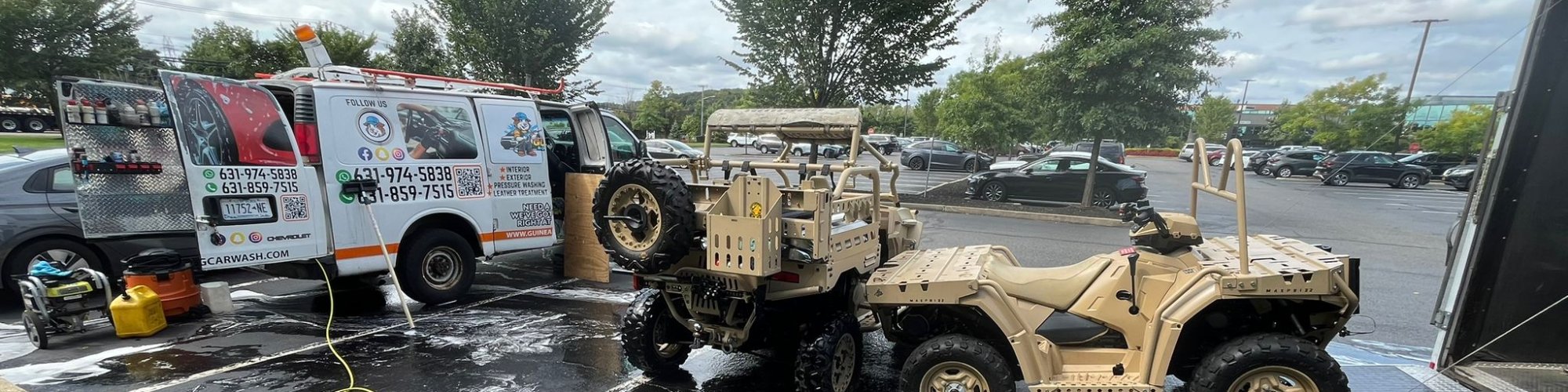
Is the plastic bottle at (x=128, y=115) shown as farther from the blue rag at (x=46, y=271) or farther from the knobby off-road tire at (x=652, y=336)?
the knobby off-road tire at (x=652, y=336)

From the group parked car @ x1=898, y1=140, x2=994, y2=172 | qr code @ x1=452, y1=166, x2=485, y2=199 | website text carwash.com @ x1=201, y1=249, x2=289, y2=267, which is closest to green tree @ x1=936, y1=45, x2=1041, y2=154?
parked car @ x1=898, y1=140, x2=994, y2=172

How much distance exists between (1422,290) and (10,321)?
13.3 meters

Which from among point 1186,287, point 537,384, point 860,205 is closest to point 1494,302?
point 1186,287

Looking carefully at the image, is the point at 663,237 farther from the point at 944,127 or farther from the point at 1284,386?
the point at 944,127

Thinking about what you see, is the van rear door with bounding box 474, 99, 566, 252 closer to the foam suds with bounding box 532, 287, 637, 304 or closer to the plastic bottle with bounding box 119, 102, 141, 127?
the foam suds with bounding box 532, 287, 637, 304

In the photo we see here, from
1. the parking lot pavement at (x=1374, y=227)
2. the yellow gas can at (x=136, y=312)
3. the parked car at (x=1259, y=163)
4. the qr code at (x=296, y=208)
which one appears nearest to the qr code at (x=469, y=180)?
the qr code at (x=296, y=208)

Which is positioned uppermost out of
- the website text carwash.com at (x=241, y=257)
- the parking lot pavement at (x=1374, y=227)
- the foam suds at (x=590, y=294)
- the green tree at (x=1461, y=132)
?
the green tree at (x=1461, y=132)

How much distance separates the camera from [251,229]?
5.06 m

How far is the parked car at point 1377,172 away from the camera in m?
21.4

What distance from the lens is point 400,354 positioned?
487 cm

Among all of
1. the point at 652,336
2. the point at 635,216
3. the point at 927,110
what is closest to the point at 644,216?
the point at 635,216

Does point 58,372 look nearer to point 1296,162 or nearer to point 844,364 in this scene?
point 844,364

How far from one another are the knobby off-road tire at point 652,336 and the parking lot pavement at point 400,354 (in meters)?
0.12

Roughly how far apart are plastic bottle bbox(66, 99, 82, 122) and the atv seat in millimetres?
6355
